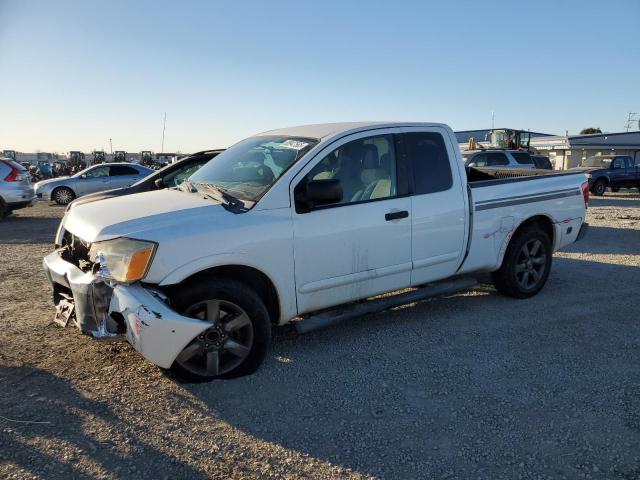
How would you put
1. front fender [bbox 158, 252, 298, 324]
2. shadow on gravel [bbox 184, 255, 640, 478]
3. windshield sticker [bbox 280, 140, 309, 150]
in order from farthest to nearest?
windshield sticker [bbox 280, 140, 309, 150]
front fender [bbox 158, 252, 298, 324]
shadow on gravel [bbox 184, 255, 640, 478]

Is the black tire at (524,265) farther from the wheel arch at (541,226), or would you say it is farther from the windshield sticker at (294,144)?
the windshield sticker at (294,144)

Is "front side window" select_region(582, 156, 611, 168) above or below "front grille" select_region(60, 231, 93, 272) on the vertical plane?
above

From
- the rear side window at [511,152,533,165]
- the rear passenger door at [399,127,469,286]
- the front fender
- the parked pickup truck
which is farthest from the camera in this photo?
the parked pickup truck

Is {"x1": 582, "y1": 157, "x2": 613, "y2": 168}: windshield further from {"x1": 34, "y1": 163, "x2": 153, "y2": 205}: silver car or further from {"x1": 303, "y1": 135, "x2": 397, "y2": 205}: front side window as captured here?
{"x1": 303, "y1": 135, "x2": 397, "y2": 205}: front side window

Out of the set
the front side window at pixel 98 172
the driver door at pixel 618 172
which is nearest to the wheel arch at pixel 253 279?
the front side window at pixel 98 172

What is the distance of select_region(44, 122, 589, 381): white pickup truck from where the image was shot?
11.1 ft

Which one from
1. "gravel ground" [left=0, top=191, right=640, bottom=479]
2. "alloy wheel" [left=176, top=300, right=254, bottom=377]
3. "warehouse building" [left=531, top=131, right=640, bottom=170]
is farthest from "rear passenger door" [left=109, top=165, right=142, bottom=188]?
"warehouse building" [left=531, top=131, right=640, bottom=170]

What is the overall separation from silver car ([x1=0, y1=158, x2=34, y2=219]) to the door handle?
12.9 m

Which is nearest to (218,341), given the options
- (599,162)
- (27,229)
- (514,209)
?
(514,209)

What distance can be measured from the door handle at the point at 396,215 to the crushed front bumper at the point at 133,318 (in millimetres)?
1833

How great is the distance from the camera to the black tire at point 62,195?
17.7 metres

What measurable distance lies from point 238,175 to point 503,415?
2781mm

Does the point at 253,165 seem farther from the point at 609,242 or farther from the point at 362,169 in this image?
the point at 609,242

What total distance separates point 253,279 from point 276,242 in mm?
359
